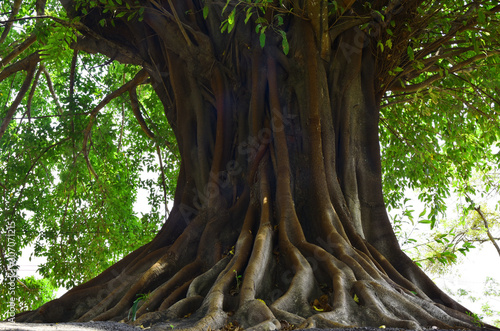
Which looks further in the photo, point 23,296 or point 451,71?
point 23,296

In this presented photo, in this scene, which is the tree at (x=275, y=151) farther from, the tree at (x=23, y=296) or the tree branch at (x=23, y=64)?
the tree at (x=23, y=296)

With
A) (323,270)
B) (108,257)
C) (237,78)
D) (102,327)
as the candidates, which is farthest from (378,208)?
(108,257)

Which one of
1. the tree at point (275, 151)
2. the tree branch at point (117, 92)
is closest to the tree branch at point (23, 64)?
the tree branch at point (117, 92)

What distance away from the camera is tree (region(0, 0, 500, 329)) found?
11.6 ft

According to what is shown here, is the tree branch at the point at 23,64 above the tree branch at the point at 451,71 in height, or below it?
above

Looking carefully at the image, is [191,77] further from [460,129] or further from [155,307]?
[460,129]

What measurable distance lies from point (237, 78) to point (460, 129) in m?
3.88

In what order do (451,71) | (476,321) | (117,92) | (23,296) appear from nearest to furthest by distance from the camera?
(476,321)
(451,71)
(117,92)
(23,296)

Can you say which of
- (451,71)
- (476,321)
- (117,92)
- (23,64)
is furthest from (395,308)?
(23,64)

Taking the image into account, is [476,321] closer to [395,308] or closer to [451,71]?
[395,308]

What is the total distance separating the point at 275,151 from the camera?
15.1ft

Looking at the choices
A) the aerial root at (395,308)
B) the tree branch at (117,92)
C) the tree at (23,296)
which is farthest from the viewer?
the tree at (23,296)

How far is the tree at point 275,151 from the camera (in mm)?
3529

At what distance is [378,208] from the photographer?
15.6 ft
